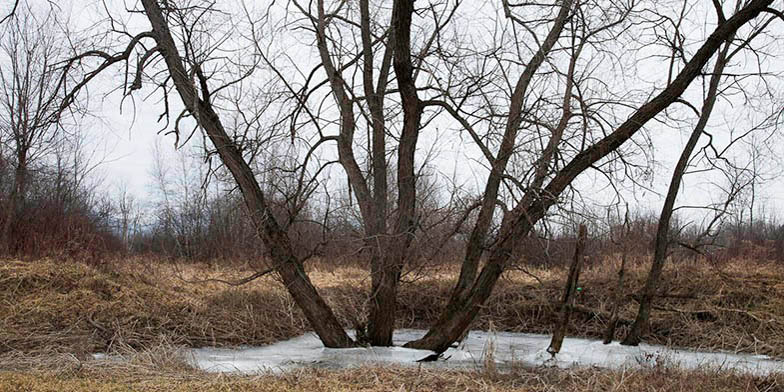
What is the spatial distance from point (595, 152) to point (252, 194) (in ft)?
13.2

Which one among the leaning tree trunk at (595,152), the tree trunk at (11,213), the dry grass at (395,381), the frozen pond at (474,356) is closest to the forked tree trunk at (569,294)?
the frozen pond at (474,356)

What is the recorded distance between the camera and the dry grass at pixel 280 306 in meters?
9.13

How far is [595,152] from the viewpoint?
24.6 ft

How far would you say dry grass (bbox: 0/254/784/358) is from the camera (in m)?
9.13

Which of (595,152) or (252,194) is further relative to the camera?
(252,194)

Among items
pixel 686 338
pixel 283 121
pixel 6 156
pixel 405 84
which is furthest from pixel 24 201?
pixel 686 338

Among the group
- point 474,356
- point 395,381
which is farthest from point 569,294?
point 395,381

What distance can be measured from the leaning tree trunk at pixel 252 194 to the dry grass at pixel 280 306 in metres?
1.11

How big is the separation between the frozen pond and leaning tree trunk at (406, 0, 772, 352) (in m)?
0.85

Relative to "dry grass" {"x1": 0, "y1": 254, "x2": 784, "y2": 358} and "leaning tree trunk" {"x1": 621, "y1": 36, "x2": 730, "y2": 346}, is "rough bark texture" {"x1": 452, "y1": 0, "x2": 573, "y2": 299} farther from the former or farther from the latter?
"leaning tree trunk" {"x1": 621, "y1": 36, "x2": 730, "y2": 346}

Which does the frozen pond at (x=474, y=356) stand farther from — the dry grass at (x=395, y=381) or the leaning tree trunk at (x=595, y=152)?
the leaning tree trunk at (x=595, y=152)

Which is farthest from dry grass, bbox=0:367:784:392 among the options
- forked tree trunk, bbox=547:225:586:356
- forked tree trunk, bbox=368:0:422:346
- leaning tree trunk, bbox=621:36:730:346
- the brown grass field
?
leaning tree trunk, bbox=621:36:730:346

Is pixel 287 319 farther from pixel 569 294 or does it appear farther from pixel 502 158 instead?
pixel 502 158

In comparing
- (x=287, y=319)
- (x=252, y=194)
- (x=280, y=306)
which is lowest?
(x=287, y=319)
